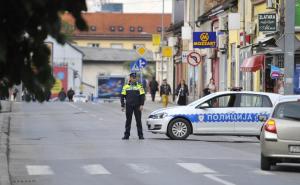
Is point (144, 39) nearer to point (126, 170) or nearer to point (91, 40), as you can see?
point (91, 40)

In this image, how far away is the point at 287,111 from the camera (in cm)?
1533

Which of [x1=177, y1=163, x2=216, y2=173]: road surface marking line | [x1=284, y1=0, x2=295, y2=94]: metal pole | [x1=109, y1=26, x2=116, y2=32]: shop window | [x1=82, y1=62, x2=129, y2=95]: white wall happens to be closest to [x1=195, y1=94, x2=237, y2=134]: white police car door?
[x1=284, y1=0, x2=295, y2=94]: metal pole

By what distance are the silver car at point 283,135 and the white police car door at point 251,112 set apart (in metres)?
7.79

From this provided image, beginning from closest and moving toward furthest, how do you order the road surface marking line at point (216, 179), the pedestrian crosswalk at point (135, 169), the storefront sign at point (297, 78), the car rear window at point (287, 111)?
the road surface marking line at point (216, 179) < the pedestrian crosswalk at point (135, 169) < the car rear window at point (287, 111) < the storefront sign at point (297, 78)

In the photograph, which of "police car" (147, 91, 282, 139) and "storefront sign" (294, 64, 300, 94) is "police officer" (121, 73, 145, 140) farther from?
"storefront sign" (294, 64, 300, 94)

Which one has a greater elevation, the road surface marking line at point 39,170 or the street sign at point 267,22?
the street sign at point 267,22

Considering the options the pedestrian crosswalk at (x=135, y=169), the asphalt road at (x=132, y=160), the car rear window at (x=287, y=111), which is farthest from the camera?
the car rear window at (x=287, y=111)

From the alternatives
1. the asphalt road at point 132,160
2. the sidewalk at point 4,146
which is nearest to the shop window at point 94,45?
the sidewalk at point 4,146

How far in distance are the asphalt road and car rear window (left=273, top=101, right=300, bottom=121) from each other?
102 centimetres

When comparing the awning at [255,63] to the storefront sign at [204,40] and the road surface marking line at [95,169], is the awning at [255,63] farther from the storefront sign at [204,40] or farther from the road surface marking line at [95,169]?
the road surface marking line at [95,169]

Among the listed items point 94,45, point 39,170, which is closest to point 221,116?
point 39,170

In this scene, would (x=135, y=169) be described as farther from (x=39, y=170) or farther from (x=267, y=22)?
(x=267, y=22)

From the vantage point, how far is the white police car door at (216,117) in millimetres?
23281

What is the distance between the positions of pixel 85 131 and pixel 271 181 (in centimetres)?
1403
